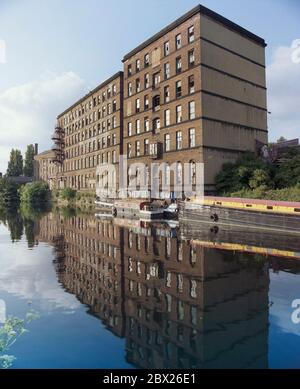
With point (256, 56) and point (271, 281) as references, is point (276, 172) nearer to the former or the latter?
point (256, 56)

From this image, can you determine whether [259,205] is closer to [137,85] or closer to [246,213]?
[246,213]

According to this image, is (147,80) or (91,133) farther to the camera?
(91,133)

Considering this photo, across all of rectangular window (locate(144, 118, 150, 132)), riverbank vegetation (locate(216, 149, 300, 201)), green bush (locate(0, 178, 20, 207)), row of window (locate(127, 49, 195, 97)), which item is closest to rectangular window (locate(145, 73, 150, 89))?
row of window (locate(127, 49, 195, 97))

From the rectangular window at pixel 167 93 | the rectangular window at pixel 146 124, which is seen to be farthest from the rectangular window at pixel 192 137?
the rectangular window at pixel 146 124

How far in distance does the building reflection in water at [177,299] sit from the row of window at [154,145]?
66.9 ft

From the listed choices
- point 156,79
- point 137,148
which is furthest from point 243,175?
point 156,79

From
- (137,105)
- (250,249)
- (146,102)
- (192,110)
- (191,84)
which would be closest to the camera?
(250,249)

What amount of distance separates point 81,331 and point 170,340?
2.08 meters

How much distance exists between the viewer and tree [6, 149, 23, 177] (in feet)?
391

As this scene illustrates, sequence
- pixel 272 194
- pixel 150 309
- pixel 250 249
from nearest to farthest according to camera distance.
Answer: pixel 150 309 < pixel 250 249 < pixel 272 194

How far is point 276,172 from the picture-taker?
32.8 meters

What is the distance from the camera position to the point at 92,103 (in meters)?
64.8

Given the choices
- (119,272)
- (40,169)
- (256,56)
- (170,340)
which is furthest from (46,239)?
(40,169)

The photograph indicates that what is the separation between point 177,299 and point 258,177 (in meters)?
23.8
